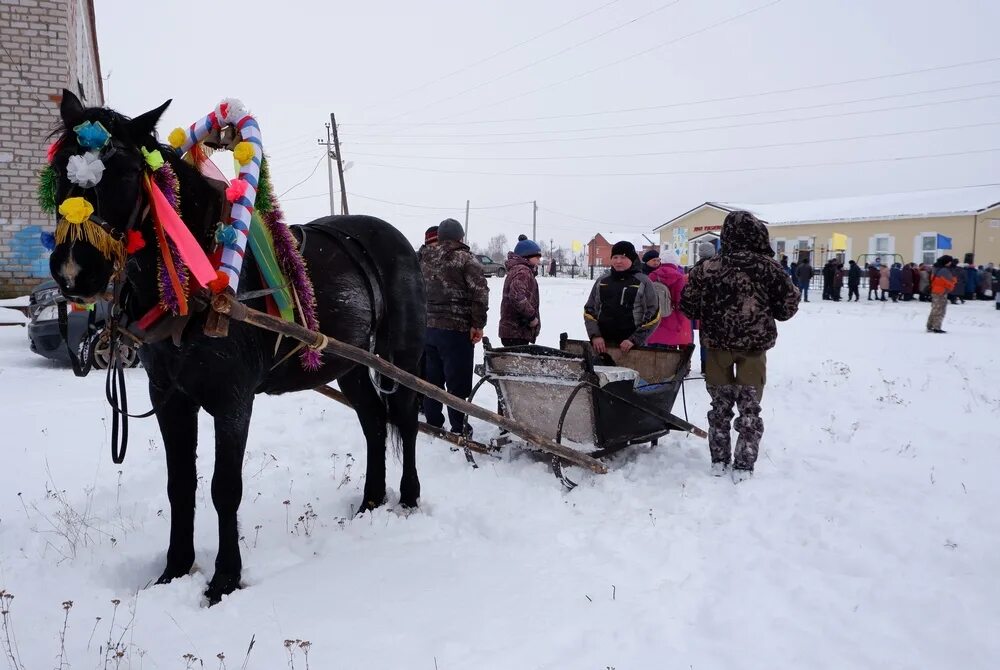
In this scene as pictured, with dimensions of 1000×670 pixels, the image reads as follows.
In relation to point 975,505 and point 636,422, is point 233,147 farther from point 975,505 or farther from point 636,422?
point 975,505

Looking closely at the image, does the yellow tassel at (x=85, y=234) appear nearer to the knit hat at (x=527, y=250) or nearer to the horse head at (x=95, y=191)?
the horse head at (x=95, y=191)

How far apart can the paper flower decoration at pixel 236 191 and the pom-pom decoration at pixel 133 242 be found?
0.44 m

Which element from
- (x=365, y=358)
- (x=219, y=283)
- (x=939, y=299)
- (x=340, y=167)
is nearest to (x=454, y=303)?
(x=365, y=358)

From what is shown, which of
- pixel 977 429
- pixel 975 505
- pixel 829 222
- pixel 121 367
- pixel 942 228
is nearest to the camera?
pixel 121 367

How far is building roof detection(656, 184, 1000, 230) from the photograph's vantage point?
30.2 m

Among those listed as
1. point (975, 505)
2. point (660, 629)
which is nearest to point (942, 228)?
point (975, 505)

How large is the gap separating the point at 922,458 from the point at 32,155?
42.1 feet

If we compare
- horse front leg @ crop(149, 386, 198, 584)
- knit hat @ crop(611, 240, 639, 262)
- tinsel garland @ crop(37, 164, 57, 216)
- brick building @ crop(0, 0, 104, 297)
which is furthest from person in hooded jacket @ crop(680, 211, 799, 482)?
brick building @ crop(0, 0, 104, 297)

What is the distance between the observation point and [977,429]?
6.09 m

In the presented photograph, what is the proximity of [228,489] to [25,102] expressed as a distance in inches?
414

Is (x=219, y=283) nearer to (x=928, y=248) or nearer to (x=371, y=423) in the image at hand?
(x=371, y=423)

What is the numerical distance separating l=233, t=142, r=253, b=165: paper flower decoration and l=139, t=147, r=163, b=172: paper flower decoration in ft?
1.41

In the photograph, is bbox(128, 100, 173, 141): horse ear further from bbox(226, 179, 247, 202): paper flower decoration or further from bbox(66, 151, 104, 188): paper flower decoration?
bbox(226, 179, 247, 202): paper flower decoration

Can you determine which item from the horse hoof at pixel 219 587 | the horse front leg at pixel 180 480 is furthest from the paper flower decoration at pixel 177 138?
the horse hoof at pixel 219 587
